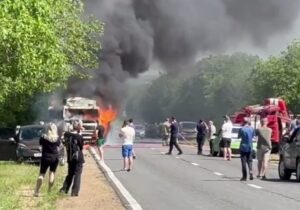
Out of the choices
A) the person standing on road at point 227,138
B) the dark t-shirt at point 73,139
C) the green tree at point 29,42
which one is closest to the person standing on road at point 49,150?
the dark t-shirt at point 73,139

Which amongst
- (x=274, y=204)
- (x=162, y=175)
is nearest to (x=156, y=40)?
(x=162, y=175)

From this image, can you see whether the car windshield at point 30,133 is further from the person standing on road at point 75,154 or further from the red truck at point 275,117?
the red truck at point 275,117

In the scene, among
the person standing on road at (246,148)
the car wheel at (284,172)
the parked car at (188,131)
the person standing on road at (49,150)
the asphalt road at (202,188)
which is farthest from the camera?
the parked car at (188,131)

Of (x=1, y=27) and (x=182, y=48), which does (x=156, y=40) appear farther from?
(x=1, y=27)

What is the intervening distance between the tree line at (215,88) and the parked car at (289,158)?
158 ft

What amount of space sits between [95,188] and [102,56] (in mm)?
28478

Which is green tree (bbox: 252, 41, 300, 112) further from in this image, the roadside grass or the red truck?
the roadside grass

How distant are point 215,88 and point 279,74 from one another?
39325 mm

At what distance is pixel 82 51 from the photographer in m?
31.7

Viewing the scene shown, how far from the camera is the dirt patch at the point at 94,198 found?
1562 centimetres

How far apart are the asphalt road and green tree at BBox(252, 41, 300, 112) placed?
108ft

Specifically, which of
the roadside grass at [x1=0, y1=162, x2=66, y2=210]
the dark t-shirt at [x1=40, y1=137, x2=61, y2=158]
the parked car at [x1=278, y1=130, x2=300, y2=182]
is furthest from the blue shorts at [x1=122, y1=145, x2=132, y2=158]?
the dark t-shirt at [x1=40, y1=137, x2=61, y2=158]

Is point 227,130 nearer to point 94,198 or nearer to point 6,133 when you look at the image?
point 6,133

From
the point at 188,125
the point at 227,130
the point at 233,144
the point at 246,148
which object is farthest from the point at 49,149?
the point at 188,125
